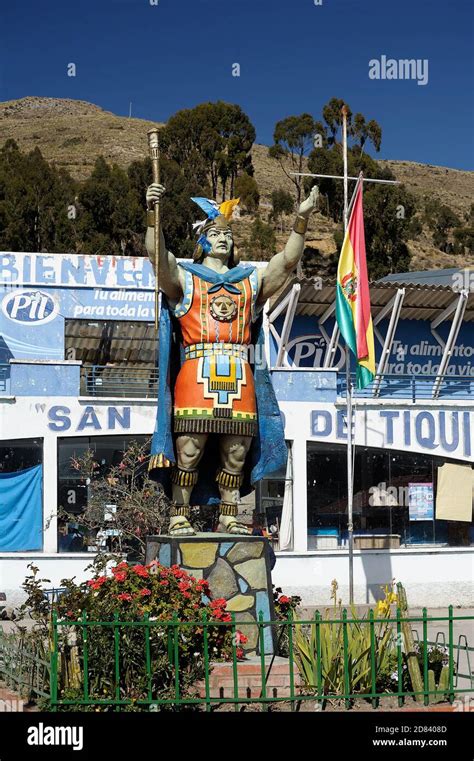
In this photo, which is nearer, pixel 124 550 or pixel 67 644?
pixel 67 644

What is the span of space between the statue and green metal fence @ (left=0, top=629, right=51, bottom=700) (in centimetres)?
171

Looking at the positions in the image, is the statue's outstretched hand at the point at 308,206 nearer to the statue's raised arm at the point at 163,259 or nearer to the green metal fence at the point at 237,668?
the statue's raised arm at the point at 163,259

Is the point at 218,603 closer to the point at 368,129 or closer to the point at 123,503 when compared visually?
the point at 123,503

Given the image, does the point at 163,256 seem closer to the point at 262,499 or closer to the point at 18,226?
the point at 262,499

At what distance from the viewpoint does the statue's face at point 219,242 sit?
1091cm

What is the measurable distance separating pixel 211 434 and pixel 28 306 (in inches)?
585

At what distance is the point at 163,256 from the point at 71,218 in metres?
34.1

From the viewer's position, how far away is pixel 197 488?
11055mm

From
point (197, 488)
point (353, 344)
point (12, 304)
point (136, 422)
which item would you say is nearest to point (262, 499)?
point (136, 422)

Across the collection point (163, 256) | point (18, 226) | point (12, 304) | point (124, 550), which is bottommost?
point (124, 550)

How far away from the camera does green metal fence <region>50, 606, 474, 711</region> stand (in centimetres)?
864

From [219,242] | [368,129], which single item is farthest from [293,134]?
[219,242]

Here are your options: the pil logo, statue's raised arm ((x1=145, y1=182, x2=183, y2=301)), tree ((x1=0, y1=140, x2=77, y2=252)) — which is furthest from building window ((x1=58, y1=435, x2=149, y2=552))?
tree ((x1=0, y1=140, x2=77, y2=252))

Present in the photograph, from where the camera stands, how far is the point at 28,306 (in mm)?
24797
